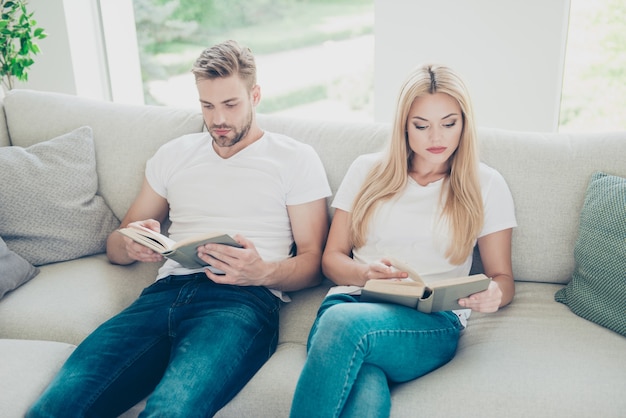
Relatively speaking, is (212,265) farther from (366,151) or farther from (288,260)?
(366,151)

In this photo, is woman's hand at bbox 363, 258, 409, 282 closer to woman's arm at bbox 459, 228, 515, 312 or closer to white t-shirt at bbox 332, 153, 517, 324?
white t-shirt at bbox 332, 153, 517, 324

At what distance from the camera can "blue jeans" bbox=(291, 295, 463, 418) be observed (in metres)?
1.36

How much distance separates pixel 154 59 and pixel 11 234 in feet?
7.05

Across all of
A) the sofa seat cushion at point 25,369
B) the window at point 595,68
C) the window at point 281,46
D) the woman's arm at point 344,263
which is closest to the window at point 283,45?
the window at point 281,46

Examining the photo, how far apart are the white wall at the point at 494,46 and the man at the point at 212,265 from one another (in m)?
1.14

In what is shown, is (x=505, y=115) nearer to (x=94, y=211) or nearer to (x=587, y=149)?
(x=587, y=149)

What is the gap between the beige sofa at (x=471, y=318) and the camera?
4.77ft

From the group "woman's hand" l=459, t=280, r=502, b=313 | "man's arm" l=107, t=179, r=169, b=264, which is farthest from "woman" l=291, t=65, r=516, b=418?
"man's arm" l=107, t=179, r=169, b=264

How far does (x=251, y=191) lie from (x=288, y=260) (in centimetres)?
25

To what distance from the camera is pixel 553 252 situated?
75.2 inches

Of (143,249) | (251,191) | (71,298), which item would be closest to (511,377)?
(251,191)

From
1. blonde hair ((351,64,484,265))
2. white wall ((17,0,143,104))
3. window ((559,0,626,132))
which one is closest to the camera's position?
blonde hair ((351,64,484,265))

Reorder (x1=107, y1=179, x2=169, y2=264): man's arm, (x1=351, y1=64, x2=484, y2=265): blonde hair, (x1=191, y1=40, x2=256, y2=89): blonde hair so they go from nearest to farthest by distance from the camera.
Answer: (x1=351, y1=64, x2=484, y2=265): blonde hair, (x1=191, y1=40, x2=256, y2=89): blonde hair, (x1=107, y1=179, x2=169, y2=264): man's arm

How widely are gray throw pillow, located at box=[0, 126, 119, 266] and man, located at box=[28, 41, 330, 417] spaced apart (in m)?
0.14
